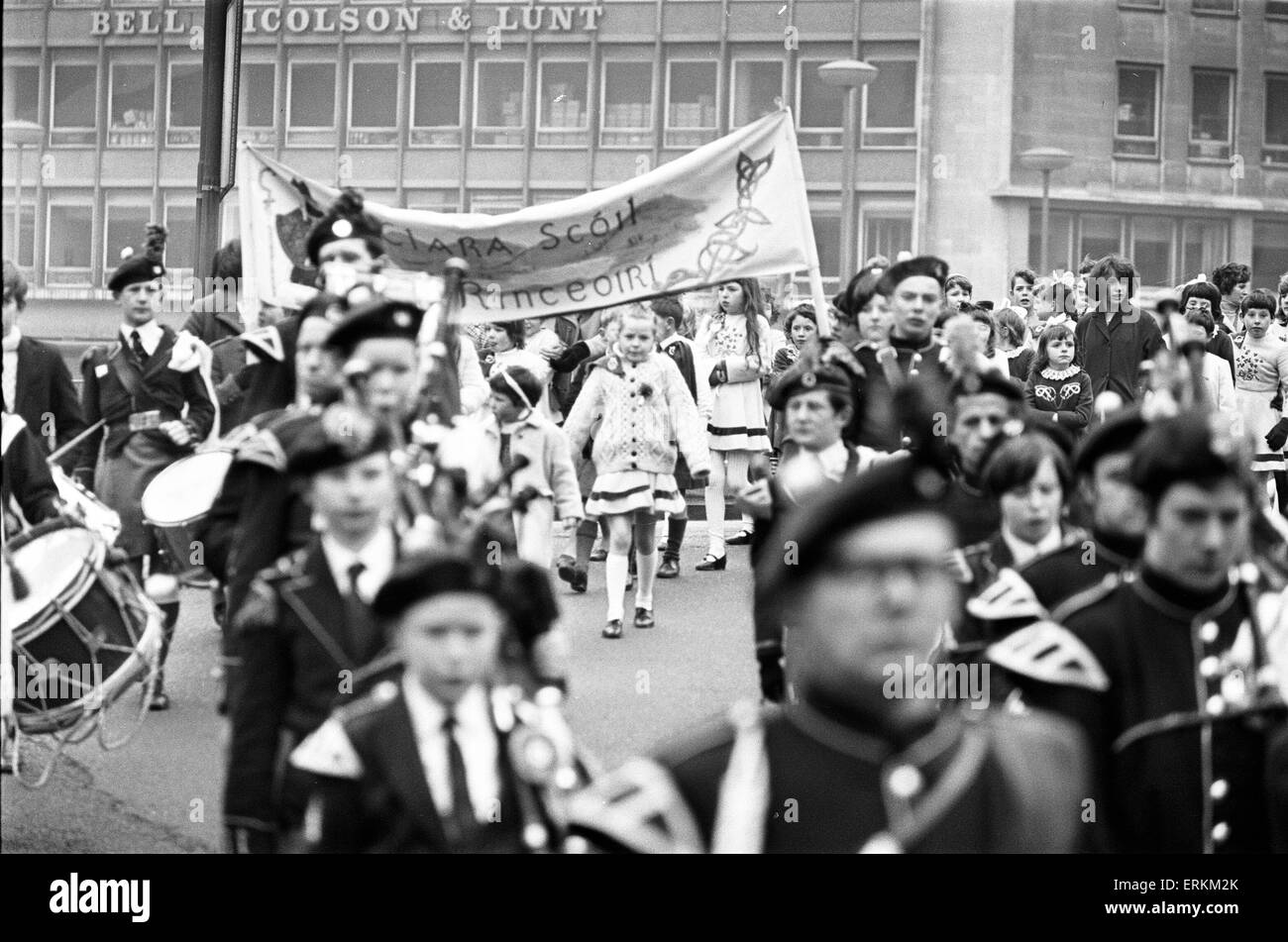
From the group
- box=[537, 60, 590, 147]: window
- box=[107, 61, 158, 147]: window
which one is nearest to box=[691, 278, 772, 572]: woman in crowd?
box=[537, 60, 590, 147]: window

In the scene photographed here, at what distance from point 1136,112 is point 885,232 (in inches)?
200

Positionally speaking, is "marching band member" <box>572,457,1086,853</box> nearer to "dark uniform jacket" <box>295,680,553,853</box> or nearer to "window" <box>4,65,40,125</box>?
"dark uniform jacket" <box>295,680,553,853</box>

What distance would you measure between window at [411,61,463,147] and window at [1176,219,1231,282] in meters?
13.8

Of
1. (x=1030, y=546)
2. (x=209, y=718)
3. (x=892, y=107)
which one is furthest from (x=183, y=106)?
(x=1030, y=546)

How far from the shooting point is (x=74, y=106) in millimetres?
43219

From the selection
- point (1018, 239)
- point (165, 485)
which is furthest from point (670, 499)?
point (1018, 239)

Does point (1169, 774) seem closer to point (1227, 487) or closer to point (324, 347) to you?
point (1227, 487)

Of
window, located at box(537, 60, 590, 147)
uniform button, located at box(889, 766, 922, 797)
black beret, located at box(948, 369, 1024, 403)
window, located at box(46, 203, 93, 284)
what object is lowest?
uniform button, located at box(889, 766, 922, 797)

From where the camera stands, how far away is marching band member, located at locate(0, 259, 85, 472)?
9641 mm

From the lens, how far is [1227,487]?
4.45 meters

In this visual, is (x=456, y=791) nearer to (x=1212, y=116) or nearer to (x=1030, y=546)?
(x=1030, y=546)

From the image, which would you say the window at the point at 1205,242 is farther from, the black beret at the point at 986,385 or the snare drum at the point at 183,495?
the black beret at the point at 986,385
